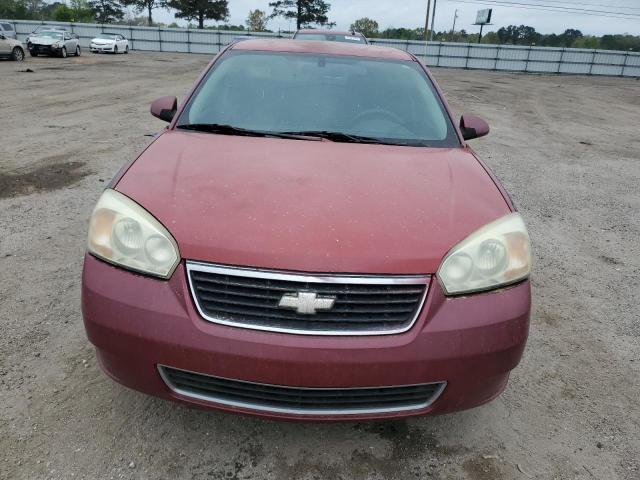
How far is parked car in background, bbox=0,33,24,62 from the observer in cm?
1988

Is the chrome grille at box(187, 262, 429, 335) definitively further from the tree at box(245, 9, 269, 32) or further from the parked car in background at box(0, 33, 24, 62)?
the tree at box(245, 9, 269, 32)

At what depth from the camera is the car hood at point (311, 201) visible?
64.5 inches

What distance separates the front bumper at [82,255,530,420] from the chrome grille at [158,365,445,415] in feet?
0.07

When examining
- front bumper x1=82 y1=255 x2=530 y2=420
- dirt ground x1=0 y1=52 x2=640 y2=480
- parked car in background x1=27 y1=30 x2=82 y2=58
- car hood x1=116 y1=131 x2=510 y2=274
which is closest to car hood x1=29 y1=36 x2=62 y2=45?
parked car in background x1=27 y1=30 x2=82 y2=58

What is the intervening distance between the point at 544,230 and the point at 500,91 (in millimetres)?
16428

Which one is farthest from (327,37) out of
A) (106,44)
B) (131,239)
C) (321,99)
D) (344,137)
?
(106,44)

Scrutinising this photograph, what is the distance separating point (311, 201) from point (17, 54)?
80.2 feet

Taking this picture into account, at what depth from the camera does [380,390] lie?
168 cm

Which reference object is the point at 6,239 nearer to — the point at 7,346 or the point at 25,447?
the point at 7,346

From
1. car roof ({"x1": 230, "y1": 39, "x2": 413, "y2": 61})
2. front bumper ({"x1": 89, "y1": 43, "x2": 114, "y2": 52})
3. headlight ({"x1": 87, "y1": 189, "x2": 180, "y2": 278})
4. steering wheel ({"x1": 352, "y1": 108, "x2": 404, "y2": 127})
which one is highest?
car roof ({"x1": 230, "y1": 39, "x2": 413, "y2": 61})

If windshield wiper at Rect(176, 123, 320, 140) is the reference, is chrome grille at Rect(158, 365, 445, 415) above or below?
below

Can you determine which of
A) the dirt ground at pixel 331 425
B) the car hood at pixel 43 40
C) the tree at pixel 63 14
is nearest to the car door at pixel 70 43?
the car hood at pixel 43 40

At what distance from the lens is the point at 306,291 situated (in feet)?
5.21

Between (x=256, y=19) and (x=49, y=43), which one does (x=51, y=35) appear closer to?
(x=49, y=43)
